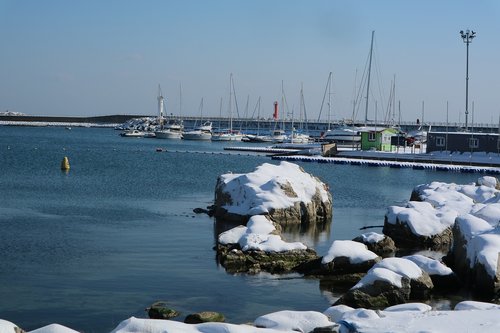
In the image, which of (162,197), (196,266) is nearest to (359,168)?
(162,197)

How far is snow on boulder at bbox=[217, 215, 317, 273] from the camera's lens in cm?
2288

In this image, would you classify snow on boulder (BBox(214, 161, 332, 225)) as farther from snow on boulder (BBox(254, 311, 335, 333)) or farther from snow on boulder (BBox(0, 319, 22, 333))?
snow on boulder (BBox(0, 319, 22, 333))

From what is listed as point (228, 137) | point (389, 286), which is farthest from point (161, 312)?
point (228, 137)

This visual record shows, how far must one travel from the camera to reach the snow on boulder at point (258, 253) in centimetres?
2288

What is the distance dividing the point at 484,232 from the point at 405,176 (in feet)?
126

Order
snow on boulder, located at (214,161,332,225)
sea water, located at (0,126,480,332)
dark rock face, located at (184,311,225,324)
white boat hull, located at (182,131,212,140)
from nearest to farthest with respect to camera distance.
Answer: dark rock face, located at (184,311,225,324) < sea water, located at (0,126,480,332) < snow on boulder, located at (214,161,332,225) < white boat hull, located at (182,131,212,140)

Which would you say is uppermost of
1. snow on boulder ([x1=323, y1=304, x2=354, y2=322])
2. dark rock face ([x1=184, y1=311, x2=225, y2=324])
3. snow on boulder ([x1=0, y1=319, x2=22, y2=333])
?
snow on boulder ([x1=0, y1=319, x2=22, y2=333])

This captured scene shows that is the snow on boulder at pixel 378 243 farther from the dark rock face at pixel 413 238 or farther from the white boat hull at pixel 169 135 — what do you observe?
the white boat hull at pixel 169 135

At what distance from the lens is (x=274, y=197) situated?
32.1 meters

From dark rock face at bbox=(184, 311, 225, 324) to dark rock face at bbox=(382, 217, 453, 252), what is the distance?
1217 cm

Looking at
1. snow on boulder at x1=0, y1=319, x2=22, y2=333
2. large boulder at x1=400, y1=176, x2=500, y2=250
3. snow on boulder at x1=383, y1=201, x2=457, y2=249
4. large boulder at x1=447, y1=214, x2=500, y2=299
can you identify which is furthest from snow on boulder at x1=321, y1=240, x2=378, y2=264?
snow on boulder at x1=0, y1=319, x2=22, y2=333

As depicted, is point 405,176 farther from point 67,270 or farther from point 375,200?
point 67,270

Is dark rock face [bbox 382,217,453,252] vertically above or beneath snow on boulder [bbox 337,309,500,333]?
beneath

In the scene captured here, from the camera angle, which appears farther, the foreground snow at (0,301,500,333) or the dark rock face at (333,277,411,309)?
the dark rock face at (333,277,411,309)
